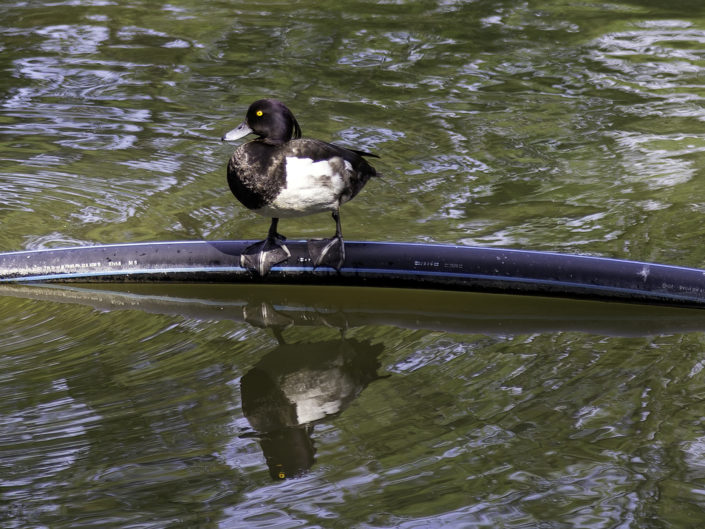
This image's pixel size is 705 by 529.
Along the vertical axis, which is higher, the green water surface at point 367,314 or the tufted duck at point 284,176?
the tufted duck at point 284,176

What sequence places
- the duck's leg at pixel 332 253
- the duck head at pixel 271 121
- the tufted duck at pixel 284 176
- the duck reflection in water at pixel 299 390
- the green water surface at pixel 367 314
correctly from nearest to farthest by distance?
the green water surface at pixel 367 314 → the duck reflection in water at pixel 299 390 → the tufted duck at pixel 284 176 → the duck head at pixel 271 121 → the duck's leg at pixel 332 253

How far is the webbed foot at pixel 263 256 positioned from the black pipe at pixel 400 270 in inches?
1.5

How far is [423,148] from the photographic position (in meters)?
6.29

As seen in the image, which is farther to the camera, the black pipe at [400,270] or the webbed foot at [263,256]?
the webbed foot at [263,256]

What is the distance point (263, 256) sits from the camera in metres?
4.46

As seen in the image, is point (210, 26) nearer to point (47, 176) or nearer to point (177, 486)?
point (47, 176)

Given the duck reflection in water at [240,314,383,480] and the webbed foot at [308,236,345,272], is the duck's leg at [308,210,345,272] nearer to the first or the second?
the webbed foot at [308,236,345,272]

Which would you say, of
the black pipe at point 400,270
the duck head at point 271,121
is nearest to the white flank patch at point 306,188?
the duck head at point 271,121

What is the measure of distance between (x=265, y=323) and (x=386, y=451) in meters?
1.26

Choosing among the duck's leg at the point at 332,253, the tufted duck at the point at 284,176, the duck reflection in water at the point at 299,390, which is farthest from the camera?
the duck's leg at the point at 332,253

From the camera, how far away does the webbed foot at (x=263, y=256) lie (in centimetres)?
447

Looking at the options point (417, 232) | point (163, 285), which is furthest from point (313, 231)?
point (163, 285)

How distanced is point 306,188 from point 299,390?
96 cm

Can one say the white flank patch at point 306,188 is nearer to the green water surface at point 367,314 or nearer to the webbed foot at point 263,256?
the webbed foot at point 263,256
